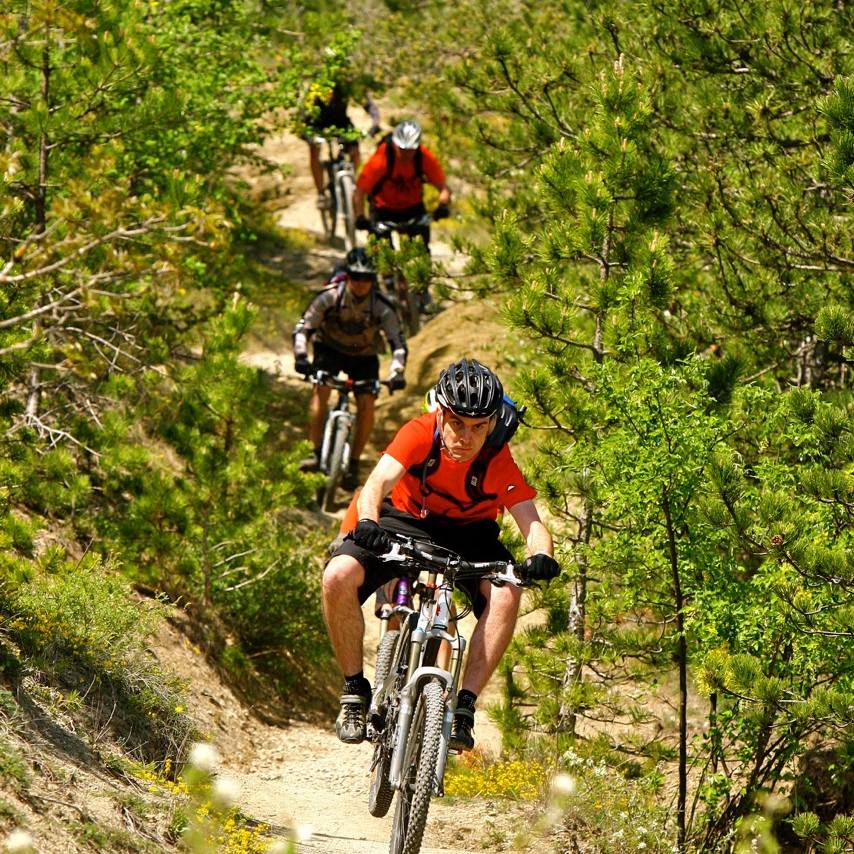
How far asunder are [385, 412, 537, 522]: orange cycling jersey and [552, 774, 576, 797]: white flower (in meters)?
1.39

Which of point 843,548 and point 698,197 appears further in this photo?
point 698,197

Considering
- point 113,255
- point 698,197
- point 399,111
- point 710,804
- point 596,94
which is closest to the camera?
point 113,255

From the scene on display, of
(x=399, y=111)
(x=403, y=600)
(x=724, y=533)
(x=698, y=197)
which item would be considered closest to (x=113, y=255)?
(x=403, y=600)


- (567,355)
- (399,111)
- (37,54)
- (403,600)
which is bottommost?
(403,600)

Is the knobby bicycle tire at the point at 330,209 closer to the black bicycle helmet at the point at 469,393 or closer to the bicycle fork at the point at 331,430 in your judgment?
the bicycle fork at the point at 331,430

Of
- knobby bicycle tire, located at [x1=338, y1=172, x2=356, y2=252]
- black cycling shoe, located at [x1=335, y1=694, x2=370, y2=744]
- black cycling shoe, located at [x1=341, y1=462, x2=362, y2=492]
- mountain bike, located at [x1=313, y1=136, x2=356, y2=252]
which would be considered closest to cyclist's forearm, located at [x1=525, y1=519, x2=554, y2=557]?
black cycling shoe, located at [x1=335, y1=694, x2=370, y2=744]

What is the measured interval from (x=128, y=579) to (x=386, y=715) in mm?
3132

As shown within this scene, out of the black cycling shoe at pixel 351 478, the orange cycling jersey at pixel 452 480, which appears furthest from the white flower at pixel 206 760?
the black cycling shoe at pixel 351 478

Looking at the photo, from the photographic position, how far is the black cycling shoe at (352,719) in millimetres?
6184

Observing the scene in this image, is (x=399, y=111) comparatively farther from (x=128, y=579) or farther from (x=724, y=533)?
(x=724, y=533)

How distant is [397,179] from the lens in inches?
562

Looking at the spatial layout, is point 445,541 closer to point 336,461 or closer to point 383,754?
point 383,754

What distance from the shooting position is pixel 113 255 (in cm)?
602

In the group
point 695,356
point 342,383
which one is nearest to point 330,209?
point 342,383
